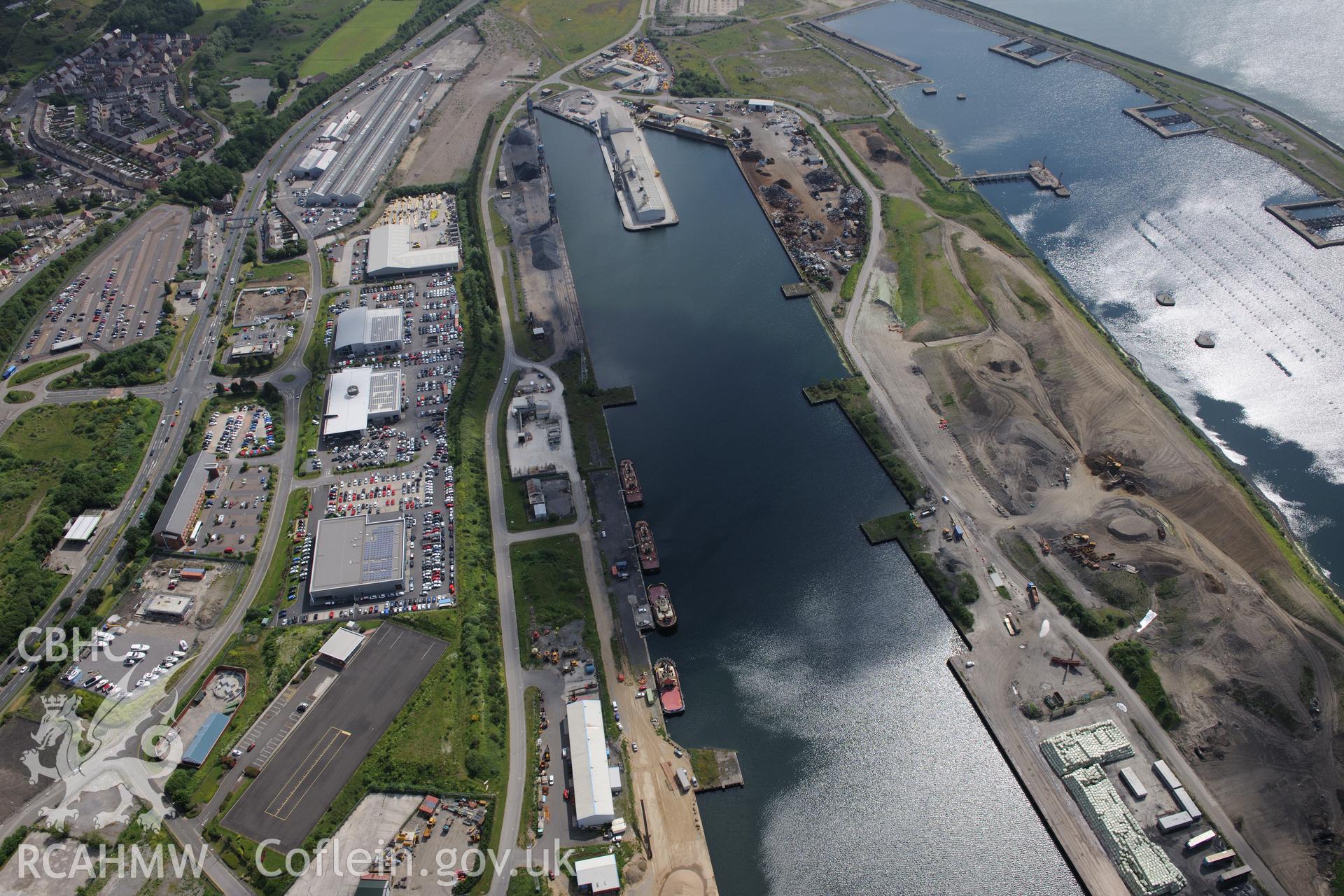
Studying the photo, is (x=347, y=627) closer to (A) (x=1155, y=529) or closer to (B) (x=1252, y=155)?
(A) (x=1155, y=529)

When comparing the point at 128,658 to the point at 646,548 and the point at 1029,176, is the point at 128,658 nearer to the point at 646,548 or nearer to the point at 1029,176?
the point at 646,548

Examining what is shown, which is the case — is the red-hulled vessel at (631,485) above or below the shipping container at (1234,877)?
above

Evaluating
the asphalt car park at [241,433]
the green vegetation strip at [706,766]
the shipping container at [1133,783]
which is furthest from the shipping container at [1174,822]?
the asphalt car park at [241,433]

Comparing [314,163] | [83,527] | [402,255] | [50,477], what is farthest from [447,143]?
[83,527]

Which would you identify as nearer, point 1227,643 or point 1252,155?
point 1227,643

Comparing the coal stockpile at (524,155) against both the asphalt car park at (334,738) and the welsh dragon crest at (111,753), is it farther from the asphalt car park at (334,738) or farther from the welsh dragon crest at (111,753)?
the welsh dragon crest at (111,753)

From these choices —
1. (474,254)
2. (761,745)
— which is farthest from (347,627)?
(474,254)
